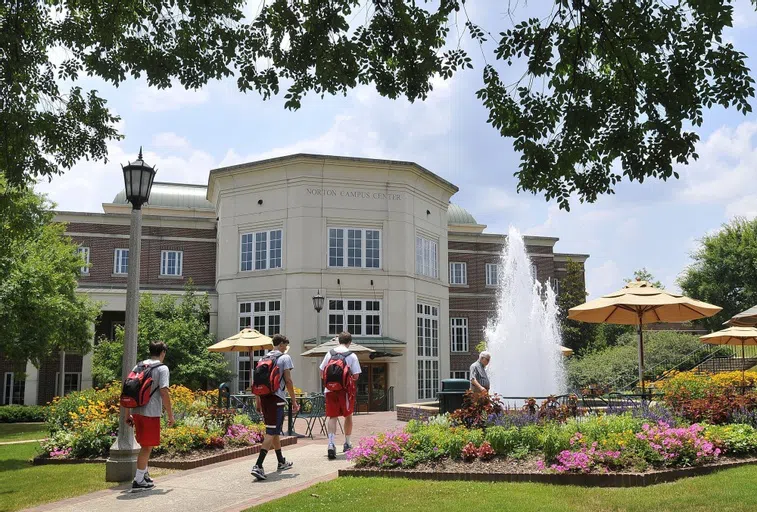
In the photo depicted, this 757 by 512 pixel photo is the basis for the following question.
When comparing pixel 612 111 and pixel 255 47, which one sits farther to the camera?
pixel 255 47

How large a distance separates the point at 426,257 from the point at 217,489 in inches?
1009

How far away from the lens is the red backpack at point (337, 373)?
1121 centimetres

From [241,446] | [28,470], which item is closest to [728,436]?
[241,446]

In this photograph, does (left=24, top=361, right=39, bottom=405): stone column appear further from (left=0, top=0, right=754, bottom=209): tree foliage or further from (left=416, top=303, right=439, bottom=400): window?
(left=0, top=0, right=754, bottom=209): tree foliage

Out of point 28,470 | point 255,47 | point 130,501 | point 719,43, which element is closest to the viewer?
point 719,43

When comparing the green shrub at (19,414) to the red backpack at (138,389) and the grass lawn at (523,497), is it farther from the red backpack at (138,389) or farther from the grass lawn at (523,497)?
the grass lawn at (523,497)

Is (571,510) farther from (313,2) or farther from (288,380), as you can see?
(313,2)

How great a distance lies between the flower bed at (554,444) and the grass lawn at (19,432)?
13.2 meters

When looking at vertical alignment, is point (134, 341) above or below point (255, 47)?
below

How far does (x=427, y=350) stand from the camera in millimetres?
33469

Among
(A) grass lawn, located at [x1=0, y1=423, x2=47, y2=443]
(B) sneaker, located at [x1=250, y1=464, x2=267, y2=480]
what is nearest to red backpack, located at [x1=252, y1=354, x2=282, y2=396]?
(B) sneaker, located at [x1=250, y1=464, x2=267, y2=480]

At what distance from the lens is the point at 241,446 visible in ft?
41.5

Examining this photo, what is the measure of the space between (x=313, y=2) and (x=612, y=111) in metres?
3.80

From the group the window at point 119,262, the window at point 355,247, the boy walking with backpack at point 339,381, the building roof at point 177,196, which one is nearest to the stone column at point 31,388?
the window at point 119,262
